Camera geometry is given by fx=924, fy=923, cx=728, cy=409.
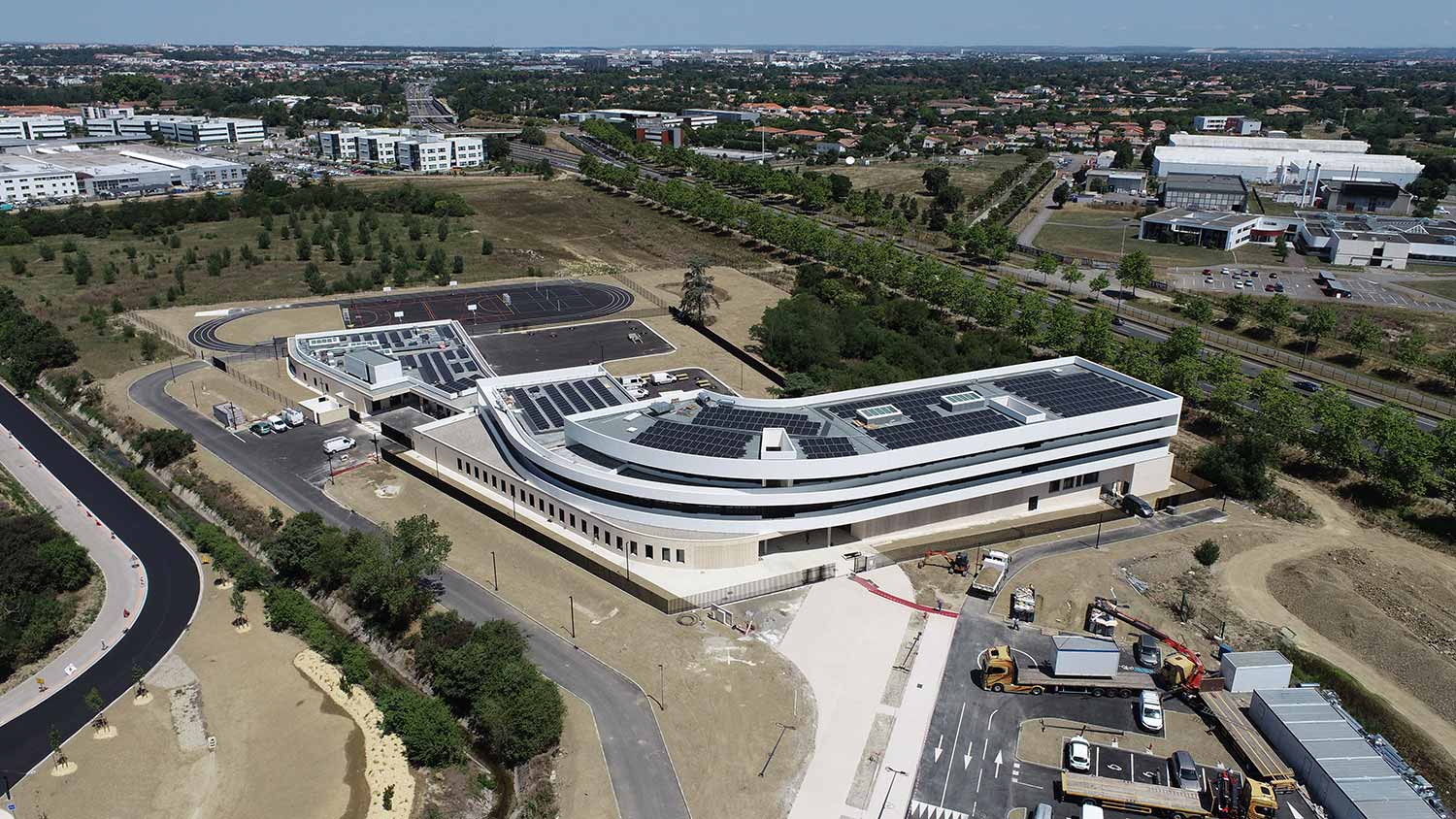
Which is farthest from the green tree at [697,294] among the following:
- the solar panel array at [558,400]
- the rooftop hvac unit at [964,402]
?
the rooftop hvac unit at [964,402]

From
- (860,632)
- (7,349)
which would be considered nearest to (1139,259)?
(860,632)

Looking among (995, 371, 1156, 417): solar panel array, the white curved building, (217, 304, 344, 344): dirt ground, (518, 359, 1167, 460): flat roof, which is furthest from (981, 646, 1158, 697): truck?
(217, 304, 344, 344): dirt ground

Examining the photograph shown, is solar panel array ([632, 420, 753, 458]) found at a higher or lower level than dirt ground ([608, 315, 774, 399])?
higher

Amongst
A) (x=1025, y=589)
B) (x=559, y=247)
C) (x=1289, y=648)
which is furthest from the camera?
(x=559, y=247)

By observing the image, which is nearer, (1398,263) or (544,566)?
(544,566)

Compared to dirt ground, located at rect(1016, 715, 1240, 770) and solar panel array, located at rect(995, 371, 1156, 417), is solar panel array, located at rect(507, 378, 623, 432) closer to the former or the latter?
solar panel array, located at rect(995, 371, 1156, 417)

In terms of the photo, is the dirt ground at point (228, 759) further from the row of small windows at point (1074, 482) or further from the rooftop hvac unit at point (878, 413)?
the row of small windows at point (1074, 482)

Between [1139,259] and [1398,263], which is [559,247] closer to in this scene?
[1139,259]
